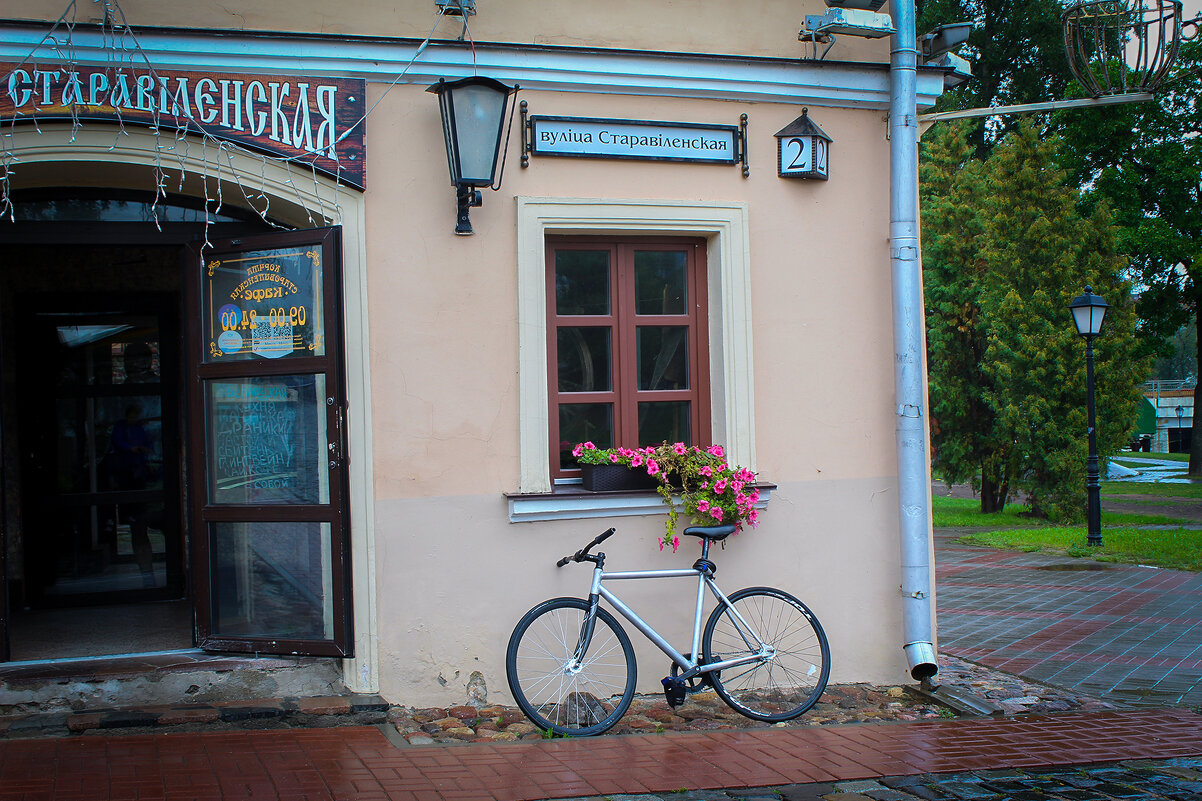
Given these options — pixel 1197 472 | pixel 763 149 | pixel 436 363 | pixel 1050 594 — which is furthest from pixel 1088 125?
pixel 436 363

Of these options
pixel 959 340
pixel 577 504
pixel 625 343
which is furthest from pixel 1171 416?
pixel 577 504

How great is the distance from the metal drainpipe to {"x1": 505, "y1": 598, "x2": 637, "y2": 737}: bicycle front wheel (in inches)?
73.8

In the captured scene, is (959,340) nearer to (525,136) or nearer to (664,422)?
(664,422)

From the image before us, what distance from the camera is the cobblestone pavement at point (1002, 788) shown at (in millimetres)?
4219

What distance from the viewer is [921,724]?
5.43 metres

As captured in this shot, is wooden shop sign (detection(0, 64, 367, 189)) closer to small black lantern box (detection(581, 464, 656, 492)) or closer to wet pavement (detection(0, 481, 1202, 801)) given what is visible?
small black lantern box (detection(581, 464, 656, 492))

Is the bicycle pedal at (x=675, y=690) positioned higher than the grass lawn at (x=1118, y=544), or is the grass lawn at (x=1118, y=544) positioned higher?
the bicycle pedal at (x=675, y=690)

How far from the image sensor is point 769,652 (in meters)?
5.51

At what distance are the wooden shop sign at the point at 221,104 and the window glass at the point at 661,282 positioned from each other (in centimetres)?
177

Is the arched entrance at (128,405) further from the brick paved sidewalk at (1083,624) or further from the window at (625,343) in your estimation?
the brick paved sidewalk at (1083,624)

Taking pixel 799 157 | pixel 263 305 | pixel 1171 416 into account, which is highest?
pixel 799 157

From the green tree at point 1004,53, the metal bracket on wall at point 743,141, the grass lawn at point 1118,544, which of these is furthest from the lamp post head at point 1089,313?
the green tree at point 1004,53

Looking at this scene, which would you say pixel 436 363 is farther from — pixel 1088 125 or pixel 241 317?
pixel 1088 125

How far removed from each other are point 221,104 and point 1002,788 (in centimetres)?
508
